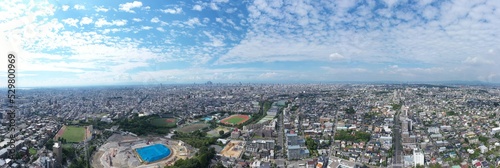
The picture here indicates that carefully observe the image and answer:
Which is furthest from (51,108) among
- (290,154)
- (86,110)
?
(290,154)

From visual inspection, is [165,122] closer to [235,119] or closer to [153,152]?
[235,119]

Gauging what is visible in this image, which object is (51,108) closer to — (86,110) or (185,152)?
(86,110)

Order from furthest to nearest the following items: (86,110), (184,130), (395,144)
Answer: (86,110) < (184,130) < (395,144)

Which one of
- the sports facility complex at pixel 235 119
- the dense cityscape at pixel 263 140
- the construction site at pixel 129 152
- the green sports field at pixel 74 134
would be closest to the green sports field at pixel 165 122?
the dense cityscape at pixel 263 140

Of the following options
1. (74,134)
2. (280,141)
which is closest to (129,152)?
(74,134)

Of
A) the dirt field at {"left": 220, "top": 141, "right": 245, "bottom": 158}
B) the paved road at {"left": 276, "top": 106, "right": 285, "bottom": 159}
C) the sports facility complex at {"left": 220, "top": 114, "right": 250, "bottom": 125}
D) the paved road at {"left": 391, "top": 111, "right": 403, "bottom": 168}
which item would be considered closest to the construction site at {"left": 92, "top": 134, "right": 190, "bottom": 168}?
the dirt field at {"left": 220, "top": 141, "right": 245, "bottom": 158}

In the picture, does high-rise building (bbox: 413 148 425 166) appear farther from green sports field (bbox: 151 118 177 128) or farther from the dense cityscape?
green sports field (bbox: 151 118 177 128)
